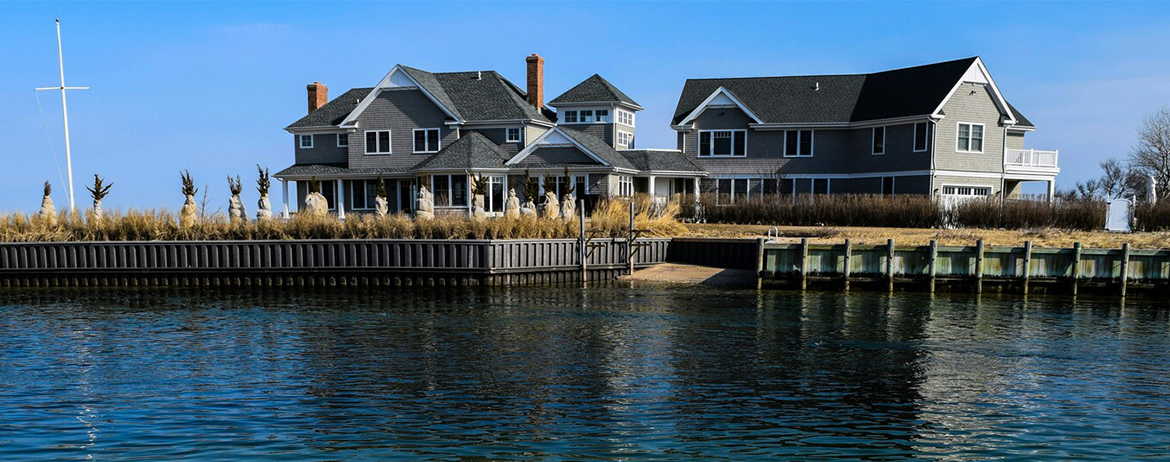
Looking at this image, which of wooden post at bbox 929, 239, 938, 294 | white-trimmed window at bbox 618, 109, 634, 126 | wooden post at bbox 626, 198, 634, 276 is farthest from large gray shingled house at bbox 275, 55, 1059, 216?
wooden post at bbox 929, 239, 938, 294

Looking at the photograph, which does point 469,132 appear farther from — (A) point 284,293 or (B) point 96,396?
(B) point 96,396

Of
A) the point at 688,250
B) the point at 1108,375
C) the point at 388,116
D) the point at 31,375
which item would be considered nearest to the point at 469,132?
the point at 388,116

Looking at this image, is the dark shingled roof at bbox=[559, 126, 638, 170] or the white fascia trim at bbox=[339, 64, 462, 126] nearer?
the dark shingled roof at bbox=[559, 126, 638, 170]

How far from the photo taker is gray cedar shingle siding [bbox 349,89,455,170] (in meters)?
49.1

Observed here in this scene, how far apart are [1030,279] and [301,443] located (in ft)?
76.3

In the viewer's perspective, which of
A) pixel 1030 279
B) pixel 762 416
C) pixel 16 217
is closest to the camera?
pixel 762 416

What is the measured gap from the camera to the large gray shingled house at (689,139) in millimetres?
44094

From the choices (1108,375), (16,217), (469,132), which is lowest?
(1108,375)

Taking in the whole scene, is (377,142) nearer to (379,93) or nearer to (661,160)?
(379,93)

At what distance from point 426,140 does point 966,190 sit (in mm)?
29532

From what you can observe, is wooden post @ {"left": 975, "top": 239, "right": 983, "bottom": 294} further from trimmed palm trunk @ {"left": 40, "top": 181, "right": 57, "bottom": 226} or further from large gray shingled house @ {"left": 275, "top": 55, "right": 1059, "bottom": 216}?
trimmed palm trunk @ {"left": 40, "top": 181, "right": 57, "bottom": 226}

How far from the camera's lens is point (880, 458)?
33.5 ft

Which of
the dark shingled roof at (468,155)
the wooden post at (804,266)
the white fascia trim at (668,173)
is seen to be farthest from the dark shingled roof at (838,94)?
the wooden post at (804,266)

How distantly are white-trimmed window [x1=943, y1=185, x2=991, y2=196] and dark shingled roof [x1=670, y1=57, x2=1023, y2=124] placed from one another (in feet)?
13.8
